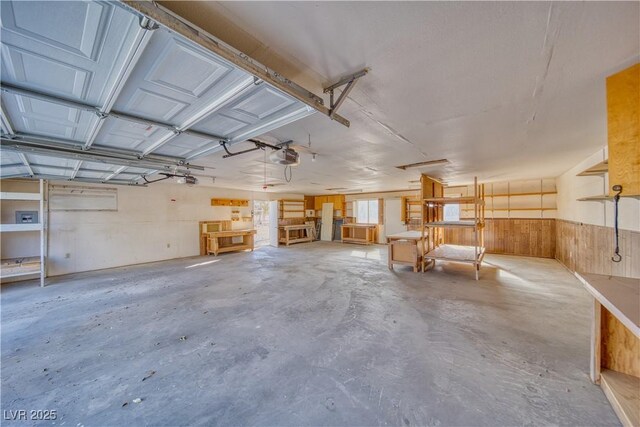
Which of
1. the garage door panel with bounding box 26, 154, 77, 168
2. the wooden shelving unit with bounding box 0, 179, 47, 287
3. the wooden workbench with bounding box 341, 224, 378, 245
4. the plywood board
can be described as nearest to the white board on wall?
the wooden shelving unit with bounding box 0, 179, 47, 287

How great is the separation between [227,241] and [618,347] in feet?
28.1

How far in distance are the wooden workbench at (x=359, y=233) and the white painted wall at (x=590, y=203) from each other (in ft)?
18.7

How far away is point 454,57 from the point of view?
1361 mm

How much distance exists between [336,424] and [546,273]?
596 centimetres

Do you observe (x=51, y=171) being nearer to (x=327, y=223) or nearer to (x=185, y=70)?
(x=185, y=70)

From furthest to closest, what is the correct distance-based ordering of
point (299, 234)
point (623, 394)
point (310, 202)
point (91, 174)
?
point (310, 202) → point (299, 234) → point (91, 174) → point (623, 394)

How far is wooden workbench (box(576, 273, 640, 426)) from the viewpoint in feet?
4.48

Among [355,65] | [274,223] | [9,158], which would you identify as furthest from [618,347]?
[274,223]

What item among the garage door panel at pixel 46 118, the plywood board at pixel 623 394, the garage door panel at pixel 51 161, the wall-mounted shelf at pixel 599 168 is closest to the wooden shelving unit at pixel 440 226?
the wall-mounted shelf at pixel 599 168

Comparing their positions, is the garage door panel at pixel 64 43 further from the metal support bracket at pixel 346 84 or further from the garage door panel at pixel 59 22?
the metal support bracket at pixel 346 84

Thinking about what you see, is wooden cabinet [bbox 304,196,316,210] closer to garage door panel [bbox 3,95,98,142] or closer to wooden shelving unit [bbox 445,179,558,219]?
wooden shelving unit [bbox 445,179,558,219]

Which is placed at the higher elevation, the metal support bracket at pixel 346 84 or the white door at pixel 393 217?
the metal support bracket at pixel 346 84

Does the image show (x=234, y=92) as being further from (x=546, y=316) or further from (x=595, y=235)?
(x=595, y=235)

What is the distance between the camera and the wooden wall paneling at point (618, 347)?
1.61 m
